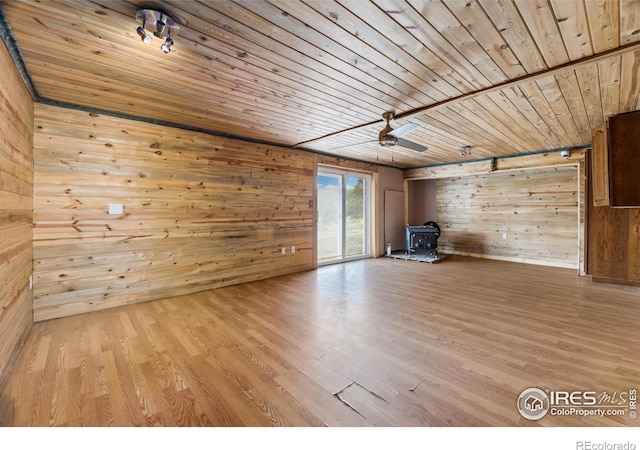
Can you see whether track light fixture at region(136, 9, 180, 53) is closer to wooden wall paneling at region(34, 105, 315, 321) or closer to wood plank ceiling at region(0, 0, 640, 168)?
wood plank ceiling at region(0, 0, 640, 168)

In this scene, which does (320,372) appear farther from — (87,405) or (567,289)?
(567,289)

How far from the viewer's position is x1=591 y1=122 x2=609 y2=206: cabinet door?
9.86 feet

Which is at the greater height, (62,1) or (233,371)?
(62,1)

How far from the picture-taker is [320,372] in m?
2.02

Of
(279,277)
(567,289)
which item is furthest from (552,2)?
(279,277)

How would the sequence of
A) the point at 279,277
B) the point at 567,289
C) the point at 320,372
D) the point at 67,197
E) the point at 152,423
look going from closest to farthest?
the point at 152,423
the point at 320,372
the point at 67,197
the point at 567,289
the point at 279,277

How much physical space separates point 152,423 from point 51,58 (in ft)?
9.02

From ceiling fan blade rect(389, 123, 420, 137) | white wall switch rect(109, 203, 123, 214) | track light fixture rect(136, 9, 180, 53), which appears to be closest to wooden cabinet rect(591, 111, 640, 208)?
ceiling fan blade rect(389, 123, 420, 137)

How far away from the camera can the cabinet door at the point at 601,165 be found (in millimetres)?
3004

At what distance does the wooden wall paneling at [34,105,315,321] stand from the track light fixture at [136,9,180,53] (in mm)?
2115

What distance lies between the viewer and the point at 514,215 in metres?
6.54

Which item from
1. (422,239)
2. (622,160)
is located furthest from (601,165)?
(422,239)

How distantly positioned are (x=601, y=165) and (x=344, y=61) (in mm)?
3152

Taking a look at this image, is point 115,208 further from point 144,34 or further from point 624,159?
point 624,159
